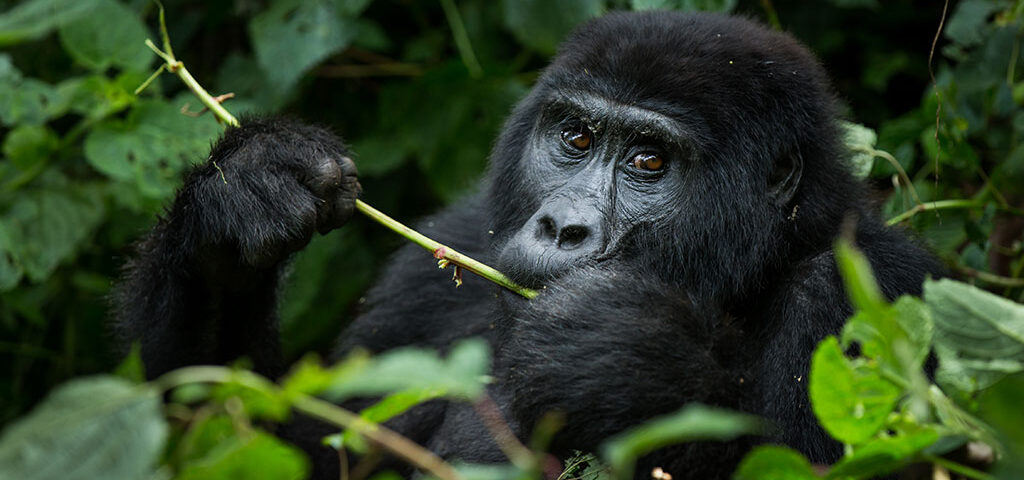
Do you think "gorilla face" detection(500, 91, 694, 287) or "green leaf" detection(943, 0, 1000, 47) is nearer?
"gorilla face" detection(500, 91, 694, 287)

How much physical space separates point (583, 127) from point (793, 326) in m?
0.96

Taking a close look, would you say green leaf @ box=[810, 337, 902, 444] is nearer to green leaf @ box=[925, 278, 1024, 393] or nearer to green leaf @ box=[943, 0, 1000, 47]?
green leaf @ box=[925, 278, 1024, 393]

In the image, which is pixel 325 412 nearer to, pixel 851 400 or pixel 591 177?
pixel 851 400

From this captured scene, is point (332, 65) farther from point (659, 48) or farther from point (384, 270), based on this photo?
point (659, 48)

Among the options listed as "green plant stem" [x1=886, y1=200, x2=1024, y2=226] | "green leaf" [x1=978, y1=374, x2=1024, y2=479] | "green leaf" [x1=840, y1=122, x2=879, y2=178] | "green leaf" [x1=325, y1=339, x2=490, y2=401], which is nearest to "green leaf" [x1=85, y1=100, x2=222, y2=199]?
"green leaf" [x1=840, y1=122, x2=879, y2=178]

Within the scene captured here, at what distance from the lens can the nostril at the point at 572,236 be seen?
2895 millimetres

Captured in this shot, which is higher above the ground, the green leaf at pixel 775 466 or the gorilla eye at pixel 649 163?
the green leaf at pixel 775 466

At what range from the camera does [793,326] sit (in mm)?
2725

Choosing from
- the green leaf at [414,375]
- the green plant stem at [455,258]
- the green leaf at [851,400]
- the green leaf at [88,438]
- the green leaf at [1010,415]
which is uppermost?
the green leaf at [414,375]

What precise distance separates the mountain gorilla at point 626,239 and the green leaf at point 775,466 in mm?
754

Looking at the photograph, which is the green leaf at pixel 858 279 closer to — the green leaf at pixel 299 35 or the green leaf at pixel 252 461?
the green leaf at pixel 252 461

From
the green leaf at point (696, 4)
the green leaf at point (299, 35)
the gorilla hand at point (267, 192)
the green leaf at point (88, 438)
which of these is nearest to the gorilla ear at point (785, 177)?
the green leaf at point (696, 4)

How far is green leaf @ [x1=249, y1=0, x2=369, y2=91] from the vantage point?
4875 millimetres

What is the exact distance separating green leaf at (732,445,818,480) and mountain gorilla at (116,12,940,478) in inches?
29.7
